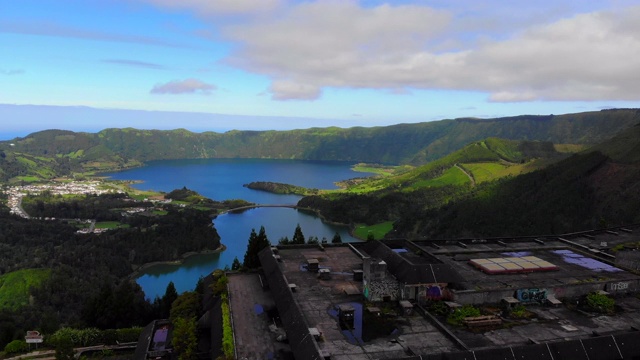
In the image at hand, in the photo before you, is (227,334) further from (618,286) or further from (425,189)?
(425,189)

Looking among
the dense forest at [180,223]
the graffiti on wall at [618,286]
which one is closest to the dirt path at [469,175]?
the dense forest at [180,223]

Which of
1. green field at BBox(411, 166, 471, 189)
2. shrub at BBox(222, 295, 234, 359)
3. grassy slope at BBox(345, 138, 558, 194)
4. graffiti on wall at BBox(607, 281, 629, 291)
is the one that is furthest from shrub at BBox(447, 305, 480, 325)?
green field at BBox(411, 166, 471, 189)

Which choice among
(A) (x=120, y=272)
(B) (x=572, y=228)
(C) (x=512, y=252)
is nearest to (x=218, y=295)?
(C) (x=512, y=252)

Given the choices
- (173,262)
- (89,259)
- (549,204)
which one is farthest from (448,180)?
(89,259)

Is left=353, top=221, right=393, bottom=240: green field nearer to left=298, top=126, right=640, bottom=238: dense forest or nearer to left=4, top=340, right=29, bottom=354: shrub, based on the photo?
left=298, top=126, right=640, bottom=238: dense forest

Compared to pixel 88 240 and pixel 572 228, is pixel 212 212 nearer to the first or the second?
pixel 88 240
